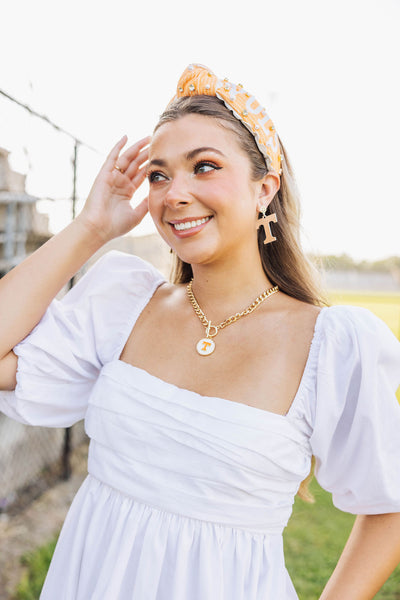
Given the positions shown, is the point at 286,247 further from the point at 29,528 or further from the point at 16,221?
the point at 29,528

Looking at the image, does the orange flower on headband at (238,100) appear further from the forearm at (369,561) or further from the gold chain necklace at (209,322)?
the forearm at (369,561)

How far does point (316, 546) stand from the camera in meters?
3.50

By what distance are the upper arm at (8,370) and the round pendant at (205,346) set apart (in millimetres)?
544

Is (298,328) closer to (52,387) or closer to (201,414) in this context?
(201,414)

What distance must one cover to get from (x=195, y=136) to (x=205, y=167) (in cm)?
9

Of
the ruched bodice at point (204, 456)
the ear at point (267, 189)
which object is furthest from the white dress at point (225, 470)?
the ear at point (267, 189)

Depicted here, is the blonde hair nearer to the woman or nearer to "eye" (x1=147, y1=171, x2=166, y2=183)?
the woman

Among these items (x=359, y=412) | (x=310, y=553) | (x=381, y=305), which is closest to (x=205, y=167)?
(x=359, y=412)

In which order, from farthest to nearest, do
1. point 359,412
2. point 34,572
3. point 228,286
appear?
point 34,572 < point 228,286 < point 359,412

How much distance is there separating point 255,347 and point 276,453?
298 millimetres

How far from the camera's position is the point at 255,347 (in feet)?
4.64

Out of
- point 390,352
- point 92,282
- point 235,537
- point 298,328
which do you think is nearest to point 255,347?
point 298,328

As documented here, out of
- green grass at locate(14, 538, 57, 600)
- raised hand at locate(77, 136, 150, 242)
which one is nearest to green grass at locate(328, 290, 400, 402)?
raised hand at locate(77, 136, 150, 242)

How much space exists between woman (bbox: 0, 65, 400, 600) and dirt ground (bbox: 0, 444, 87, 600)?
5.30ft
